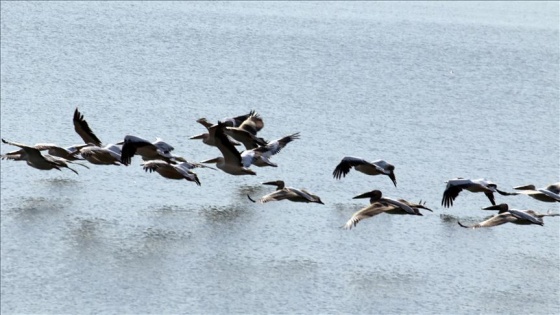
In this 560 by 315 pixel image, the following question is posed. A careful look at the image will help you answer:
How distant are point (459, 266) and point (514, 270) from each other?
0.45 metres

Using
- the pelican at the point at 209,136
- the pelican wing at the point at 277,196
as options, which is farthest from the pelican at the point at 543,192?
the pelican at the point at 209,136

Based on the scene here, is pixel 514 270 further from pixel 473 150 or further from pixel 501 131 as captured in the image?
pixel 501 131

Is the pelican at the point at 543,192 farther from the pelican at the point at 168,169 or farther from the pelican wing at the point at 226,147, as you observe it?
the pelican at the point at 168,169

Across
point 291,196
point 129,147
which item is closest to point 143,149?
point 129,147

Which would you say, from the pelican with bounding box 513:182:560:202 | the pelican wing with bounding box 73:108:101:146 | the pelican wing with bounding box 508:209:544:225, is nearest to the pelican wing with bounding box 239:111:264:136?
the pelican wing with bounding box 73:108:101:146

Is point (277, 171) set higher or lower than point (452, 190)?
lower

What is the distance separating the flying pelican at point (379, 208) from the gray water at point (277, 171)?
0.61 feet

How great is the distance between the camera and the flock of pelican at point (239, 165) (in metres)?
10.4

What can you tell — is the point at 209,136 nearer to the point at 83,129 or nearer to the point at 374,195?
the point at 83,129

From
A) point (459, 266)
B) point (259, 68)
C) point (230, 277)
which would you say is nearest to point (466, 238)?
point (459, 266)

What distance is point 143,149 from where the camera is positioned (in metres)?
11.3

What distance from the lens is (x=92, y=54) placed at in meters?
20.1

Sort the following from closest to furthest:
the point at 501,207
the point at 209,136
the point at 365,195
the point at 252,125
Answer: the point at 501,207, the point at 365,195, the point at 209,136, the point at 252,125

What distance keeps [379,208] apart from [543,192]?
6.28 feet
